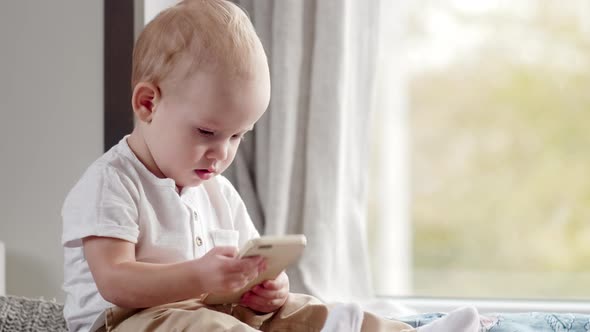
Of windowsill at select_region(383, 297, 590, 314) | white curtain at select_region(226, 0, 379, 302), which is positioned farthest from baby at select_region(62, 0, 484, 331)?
windowsill at select_region(383, 297, 590, 314)

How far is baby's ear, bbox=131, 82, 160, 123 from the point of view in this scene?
1.39m

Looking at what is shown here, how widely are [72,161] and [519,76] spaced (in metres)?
3.00

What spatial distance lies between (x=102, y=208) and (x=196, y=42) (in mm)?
280

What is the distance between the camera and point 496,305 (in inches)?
109

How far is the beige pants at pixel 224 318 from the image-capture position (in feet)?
4.13

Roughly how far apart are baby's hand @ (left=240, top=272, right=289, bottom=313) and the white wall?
3.61ft

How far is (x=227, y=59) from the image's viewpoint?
4.42 ft

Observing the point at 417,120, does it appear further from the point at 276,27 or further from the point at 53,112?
Answer: the point at 53,112

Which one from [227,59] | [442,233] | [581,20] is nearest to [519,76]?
[581,20]

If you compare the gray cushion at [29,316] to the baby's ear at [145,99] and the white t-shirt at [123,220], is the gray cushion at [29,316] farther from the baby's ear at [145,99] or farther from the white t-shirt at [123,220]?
the baby's ear at [145,99]

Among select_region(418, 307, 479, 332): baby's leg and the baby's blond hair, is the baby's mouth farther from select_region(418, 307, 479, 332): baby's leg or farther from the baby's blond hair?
select_region(418, 307, 479, 332): baby's leg

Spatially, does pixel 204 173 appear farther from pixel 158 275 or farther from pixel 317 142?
pixel 317 142

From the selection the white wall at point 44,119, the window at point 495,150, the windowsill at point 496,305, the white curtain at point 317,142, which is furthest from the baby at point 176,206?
the window at point 495,150

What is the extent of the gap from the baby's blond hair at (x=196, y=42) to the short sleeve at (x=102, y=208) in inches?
6.4
